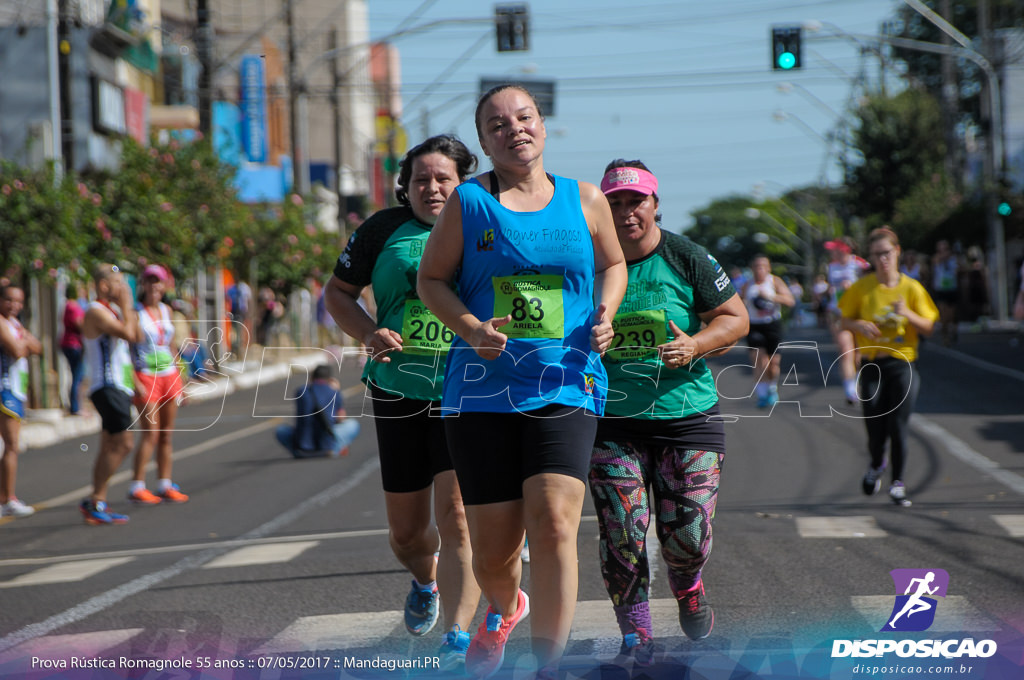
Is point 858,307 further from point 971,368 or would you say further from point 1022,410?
point 971,368

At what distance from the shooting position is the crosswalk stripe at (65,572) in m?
7.94

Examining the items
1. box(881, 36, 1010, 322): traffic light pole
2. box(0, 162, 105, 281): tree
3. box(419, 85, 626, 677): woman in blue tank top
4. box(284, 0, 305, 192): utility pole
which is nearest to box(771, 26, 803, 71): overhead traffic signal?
box(881, 36, 1010, 322): traffic light pole

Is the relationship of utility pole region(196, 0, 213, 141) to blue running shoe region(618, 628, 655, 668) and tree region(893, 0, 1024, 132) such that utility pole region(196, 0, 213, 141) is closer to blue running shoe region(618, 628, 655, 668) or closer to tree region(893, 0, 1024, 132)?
blue running shoe region(618, 628, 655, 668)

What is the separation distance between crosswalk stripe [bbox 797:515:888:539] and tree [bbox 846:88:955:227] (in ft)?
144

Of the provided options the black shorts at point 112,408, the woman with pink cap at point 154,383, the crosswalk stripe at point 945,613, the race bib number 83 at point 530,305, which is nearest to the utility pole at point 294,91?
the woman with pink cap at point 154,383

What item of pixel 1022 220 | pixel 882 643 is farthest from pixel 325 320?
pixel 882 643

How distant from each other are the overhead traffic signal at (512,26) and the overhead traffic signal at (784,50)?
15.1 ft

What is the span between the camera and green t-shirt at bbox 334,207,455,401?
5473mm

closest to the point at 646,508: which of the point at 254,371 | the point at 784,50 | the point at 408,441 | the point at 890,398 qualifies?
the point at 408,441

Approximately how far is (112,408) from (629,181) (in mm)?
6462

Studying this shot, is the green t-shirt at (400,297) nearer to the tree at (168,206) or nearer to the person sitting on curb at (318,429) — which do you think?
the person sitting on curb at (318,429)

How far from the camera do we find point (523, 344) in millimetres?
4277

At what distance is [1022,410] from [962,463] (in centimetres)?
483

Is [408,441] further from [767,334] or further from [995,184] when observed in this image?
[995,184]
